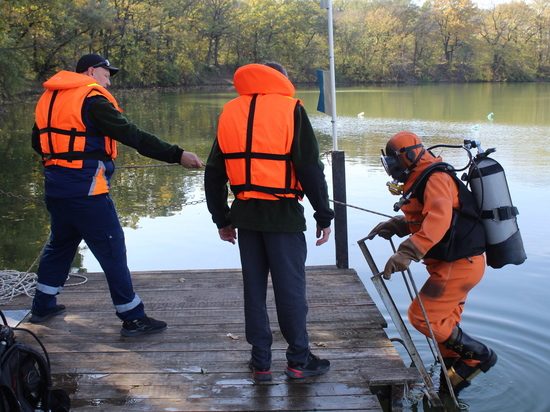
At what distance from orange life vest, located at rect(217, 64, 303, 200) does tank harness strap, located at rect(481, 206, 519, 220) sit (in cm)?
130

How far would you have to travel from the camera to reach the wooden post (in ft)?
18.3

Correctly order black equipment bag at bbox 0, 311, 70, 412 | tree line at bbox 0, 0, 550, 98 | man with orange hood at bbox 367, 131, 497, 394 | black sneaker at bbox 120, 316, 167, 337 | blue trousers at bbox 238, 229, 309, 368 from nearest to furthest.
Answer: black equipment bag at bbox 0, 311, 70, 412, blue trousers at bbox 238, 229, 309, 368, man with orange hood at bbox 367, 131, 497, 394, black sneaker at bbox 120, 316, 167, 337, tree line at bbox 0, 0, 550, 98

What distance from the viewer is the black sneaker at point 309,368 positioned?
11.3ft

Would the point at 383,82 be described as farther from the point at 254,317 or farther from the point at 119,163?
the point at 254,317

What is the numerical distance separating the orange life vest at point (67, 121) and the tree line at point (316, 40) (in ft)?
130

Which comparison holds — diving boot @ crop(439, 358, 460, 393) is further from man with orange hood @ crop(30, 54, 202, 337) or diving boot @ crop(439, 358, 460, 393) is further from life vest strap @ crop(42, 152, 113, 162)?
life vest strap @ crop(42, 152, 113, 162)

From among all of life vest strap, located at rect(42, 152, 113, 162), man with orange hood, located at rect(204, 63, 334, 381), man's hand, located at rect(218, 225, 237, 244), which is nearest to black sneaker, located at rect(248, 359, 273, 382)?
man with orange hood, located at rect(204, 63, 334, 381)

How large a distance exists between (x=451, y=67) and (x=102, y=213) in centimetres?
7055

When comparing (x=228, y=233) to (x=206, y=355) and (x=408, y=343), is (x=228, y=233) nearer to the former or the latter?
(x=206, y=355)

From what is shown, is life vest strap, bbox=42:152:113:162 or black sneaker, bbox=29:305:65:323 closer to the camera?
life vest strap, bbox=42:152:113:162

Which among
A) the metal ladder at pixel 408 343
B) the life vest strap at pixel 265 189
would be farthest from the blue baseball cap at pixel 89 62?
the metal ladder at pixel 408 343

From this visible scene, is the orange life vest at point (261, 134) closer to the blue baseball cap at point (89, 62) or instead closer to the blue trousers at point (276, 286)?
the blue trousers at point (276, 286)

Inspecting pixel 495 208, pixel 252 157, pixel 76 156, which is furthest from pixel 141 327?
pixel 495 208

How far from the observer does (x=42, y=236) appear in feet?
30.5
